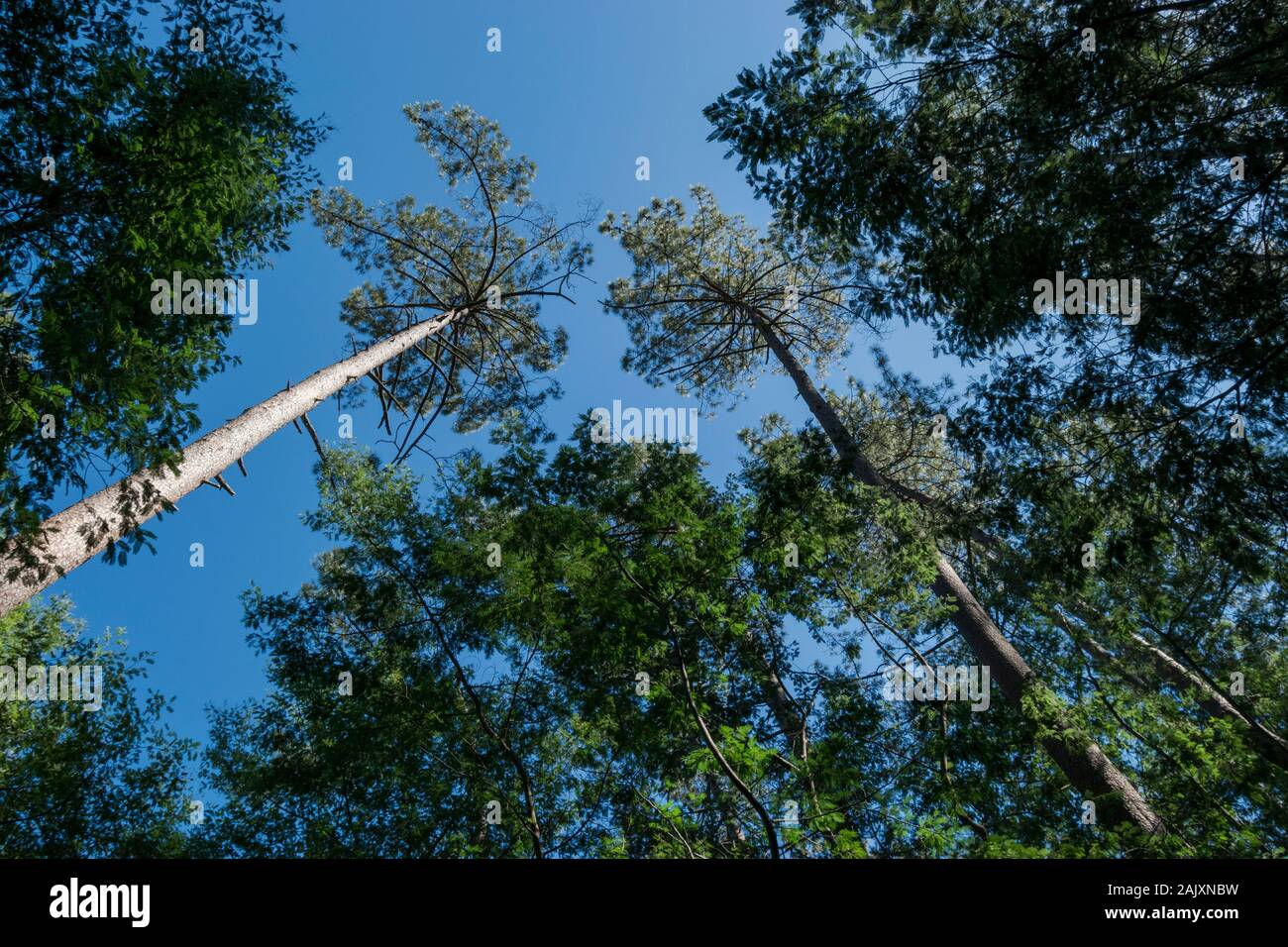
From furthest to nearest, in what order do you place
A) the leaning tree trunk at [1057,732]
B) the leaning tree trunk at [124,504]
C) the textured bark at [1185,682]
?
1. the textured bark at [1185,682]
2. the leaning tree trunk at [1057,732]
3. the leaning tree trunk at [124,504]

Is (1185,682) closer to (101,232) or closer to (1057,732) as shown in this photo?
(1057,732)

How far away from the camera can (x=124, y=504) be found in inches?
199

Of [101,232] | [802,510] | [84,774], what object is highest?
[101,232]

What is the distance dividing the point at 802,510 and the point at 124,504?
5.75m

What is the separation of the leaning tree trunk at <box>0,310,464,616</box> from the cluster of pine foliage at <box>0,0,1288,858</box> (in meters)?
0.03

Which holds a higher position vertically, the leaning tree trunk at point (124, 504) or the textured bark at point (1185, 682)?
the leaning tree trunk at point (124, 504)

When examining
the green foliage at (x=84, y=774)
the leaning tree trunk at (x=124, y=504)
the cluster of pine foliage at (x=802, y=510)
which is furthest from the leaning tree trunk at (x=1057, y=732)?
the green foliage at (x=84, y=774)

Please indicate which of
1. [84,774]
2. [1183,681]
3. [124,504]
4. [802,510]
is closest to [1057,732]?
[802,510]

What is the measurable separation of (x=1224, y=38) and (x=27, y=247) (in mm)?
10539

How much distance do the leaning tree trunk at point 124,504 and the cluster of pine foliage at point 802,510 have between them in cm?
3

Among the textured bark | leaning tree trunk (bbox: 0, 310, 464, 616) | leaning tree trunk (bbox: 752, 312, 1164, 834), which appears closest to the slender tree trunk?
the textured bark

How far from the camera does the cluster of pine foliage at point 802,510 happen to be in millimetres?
4984

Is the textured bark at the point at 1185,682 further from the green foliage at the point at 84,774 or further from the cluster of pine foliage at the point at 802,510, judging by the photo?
the green foliage at the point at 84,774
